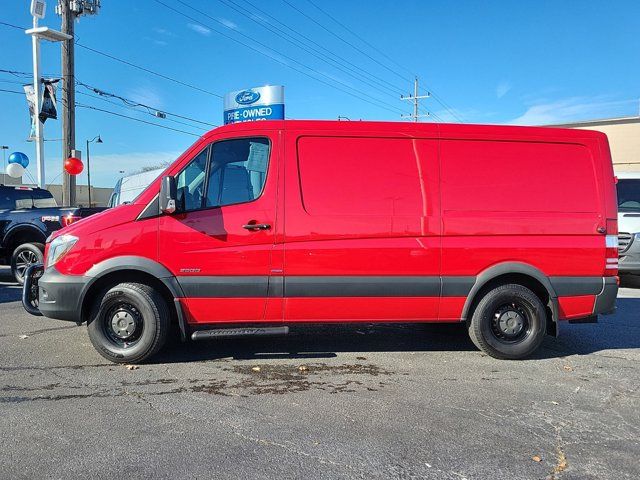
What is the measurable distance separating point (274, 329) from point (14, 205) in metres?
8.71

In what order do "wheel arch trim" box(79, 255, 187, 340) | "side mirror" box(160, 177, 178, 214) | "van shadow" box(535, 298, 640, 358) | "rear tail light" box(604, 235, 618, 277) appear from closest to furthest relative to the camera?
1. "side mirror" box(160, 177, 178, 214)
2. "wheel arch trim" box(79, 255, 187, 340)
3. "rear tail light" box(604, 235, 618, 277)
4. "van shadow" box(535, 298, 640, 358)

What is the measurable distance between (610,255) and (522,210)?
104cm

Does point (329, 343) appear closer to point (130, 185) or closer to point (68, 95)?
point (68, 95)

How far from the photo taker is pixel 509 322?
534 centimetres

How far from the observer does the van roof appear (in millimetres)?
5090

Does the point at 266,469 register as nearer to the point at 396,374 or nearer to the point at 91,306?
the point at 396,374

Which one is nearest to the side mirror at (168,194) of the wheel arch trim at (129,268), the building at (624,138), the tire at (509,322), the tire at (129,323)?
the wheel arch trim at (129,268)

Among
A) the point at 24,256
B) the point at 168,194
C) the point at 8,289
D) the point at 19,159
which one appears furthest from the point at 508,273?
the point at 19,159

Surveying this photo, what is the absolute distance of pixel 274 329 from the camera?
4949mm

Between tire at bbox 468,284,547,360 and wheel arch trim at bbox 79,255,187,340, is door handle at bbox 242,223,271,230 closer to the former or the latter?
wheel arch trim at bbox 79,255,187,340

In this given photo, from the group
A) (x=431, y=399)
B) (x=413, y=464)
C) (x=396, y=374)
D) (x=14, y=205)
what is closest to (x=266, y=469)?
(x=413, y=464)

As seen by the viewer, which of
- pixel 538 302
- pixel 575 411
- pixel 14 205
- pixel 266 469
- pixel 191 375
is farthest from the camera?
pixel 14 205

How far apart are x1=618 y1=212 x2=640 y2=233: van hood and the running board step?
26.6 ft

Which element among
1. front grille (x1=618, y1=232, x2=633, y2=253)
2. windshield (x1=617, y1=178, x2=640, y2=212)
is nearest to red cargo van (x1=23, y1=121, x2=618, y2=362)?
front grille (x1=618, y1=232, x2=633, y2=253)
